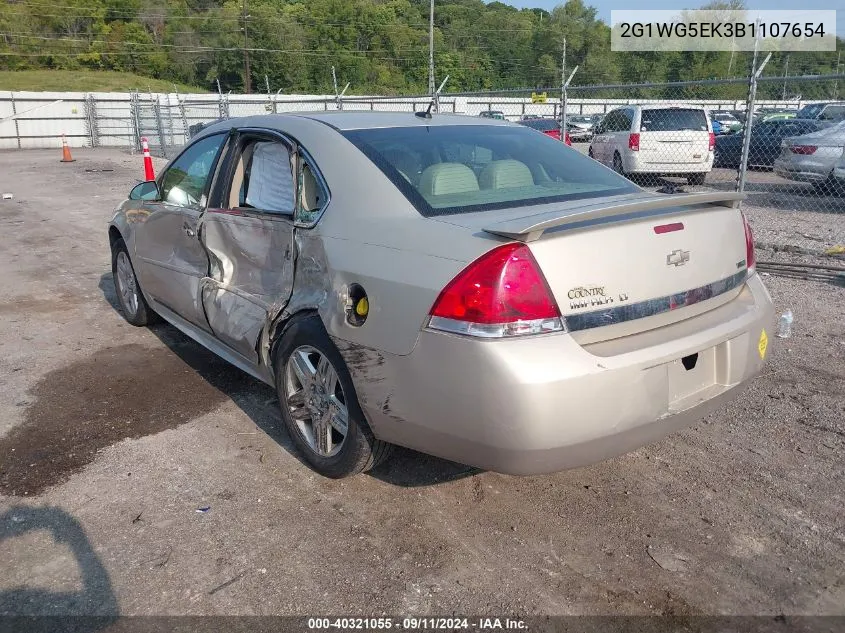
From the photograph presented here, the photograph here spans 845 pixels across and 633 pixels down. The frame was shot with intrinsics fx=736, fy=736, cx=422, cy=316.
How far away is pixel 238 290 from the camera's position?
3828 millimetres

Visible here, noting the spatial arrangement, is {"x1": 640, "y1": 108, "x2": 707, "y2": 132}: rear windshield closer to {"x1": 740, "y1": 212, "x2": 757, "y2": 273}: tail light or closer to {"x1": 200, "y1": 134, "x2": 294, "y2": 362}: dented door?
{"x1": 740, "y1": 212, "x2": 757, "y2": 273}: tail light

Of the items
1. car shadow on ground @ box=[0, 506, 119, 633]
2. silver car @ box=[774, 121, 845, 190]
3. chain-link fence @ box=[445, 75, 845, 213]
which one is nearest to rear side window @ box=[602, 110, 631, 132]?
chain-link fence @ box=[445, 75, 845, 213]

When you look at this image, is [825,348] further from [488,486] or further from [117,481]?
[117,481]

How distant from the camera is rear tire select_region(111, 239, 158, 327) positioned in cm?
559

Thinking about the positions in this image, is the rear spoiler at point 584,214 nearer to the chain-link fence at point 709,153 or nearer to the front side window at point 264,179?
the front side window at point 264,179

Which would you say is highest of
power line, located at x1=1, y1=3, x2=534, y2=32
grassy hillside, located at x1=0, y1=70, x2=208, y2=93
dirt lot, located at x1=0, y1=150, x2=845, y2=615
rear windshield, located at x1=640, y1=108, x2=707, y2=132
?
power line, located at x1=1, y1=3, x2=534, y2=32

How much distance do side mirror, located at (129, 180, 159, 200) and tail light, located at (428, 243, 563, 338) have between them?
309 cm

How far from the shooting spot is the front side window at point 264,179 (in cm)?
360

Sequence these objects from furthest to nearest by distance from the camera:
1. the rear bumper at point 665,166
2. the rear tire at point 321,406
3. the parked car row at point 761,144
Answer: the parked car row at point 761,144 → the rear bumper at point 665,166 → the rear tire at point 321,406

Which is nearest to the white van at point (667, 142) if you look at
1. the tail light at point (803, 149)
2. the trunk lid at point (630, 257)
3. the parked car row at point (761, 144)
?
the tail light at point (803, 149)

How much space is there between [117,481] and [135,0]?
84021 mm

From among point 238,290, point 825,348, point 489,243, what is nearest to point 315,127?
point 238,290

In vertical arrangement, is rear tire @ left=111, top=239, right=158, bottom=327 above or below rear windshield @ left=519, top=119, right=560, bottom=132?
below

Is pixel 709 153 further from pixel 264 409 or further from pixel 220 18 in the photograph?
pixel 220 18
